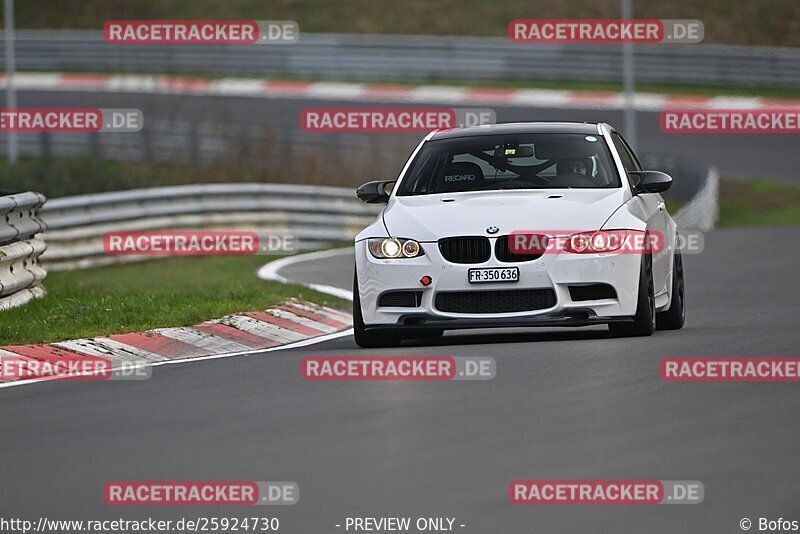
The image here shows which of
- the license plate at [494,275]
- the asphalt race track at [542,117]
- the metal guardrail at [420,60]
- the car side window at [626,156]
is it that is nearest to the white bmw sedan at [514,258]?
the license plate at [494,275]

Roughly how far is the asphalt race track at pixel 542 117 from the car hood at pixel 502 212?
20.1 meters

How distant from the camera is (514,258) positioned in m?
11.8

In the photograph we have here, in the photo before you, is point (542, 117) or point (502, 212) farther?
point (542, 117)

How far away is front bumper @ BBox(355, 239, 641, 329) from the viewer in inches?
464

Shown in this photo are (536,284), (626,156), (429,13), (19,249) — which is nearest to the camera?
(536,284)

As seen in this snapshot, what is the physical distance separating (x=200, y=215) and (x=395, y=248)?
1300 cm

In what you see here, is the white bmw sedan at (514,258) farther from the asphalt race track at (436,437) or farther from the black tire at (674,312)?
the black tire at (674,312)

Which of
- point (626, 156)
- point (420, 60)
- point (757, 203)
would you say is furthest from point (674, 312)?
point (420, 60)

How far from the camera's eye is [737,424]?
28.5ft

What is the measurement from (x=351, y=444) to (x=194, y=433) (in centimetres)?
88

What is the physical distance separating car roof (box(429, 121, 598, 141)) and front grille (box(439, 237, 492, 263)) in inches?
60.1

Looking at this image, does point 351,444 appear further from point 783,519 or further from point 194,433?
point 783,519

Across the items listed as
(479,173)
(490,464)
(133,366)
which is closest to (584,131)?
(479,173)

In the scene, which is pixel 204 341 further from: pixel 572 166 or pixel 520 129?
pixel 572 166
